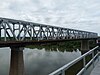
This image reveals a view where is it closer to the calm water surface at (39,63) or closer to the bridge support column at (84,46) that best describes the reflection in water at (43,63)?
the calm water surface at (39,63)

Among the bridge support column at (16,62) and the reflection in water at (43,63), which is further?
the reflection in water at (43,63)

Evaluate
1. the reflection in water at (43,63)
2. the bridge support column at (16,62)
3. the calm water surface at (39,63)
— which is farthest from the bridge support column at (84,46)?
the bridge support column at (16,62)

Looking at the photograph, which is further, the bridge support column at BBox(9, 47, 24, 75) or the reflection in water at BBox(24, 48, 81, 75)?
the reflection in water at BBox(24, 48, 81, 75)

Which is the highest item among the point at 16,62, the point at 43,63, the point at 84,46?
the point at 16,62

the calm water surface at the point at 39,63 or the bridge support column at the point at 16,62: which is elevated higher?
the bridge support column at the point at 16,62

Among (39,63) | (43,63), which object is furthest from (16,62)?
(43,63)

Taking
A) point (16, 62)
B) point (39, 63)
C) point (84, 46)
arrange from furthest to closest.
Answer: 1. point (84, 46)
2. point (39, 63)
3. point (16, 62)

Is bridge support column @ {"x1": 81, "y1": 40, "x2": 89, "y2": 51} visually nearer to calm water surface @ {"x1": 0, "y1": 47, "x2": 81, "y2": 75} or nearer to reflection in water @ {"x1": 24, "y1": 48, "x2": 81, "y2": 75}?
calm water surface @ {"x1": 0, "y1": 47, "x2": 81, "y2": 75}

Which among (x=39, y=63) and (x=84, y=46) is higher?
(x=84, y=46)

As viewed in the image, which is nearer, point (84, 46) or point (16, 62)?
point (16, 62)

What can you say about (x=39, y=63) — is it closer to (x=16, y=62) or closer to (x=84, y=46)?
(x=16, y=62)

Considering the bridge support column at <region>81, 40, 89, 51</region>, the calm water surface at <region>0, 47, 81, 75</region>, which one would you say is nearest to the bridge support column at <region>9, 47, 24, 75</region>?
the calm water surface at <region>0, 47, 81, 75</region>

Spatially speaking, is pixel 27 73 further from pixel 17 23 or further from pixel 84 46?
pixel 84 46

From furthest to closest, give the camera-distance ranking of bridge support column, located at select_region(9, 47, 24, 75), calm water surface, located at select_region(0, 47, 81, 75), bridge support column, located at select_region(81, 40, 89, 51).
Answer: bridge support column, located at select_region(81, 40, 89, 51) < calm water surface, located at select_region(0, 47, 81, 75) < bridge support column, located at select_region(9, 47, 24, 75)
